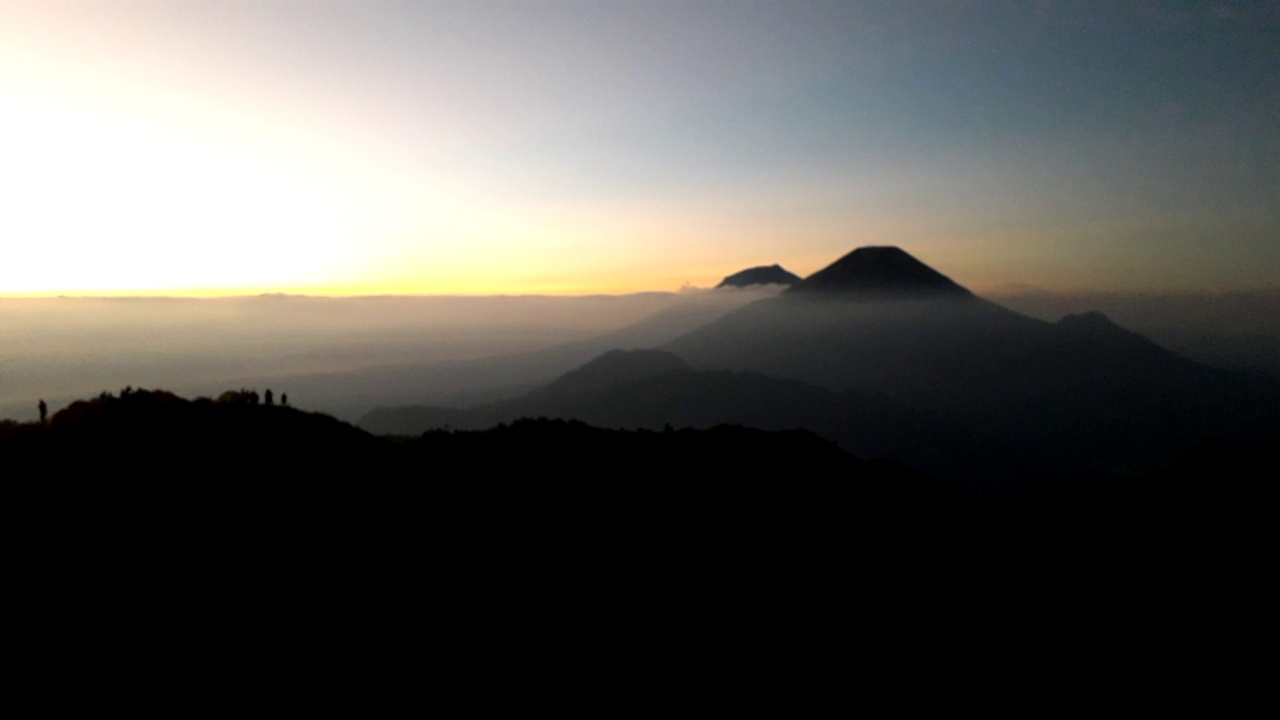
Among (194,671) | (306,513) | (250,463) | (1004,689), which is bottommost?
(1004,689)

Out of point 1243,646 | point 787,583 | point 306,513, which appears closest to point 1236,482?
point 1243,646

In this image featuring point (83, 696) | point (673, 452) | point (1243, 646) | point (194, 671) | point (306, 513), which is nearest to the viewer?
point (83, 696)

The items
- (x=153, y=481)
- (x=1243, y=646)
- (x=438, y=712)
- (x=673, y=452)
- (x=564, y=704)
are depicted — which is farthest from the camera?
(x=673, y=452)

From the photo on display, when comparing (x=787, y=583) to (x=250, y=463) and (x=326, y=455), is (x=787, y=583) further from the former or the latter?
(x=250, y=463)

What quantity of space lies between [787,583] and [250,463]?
18956 millimetres

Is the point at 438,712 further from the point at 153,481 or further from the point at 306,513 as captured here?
the point at 153,481

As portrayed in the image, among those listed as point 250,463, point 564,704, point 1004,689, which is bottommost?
point 1004,689

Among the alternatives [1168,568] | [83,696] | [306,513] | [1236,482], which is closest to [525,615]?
[306,513]

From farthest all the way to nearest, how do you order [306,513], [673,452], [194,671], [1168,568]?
[673,452], [1168,568], [306,513], [194,671]

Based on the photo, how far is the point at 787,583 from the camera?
2102 centimetres

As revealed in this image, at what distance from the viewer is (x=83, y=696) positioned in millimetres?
11586

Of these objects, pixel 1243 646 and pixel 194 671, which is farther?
pixel 1243 646

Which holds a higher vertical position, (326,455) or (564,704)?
(326,455)

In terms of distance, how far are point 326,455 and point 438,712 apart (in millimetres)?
10999
